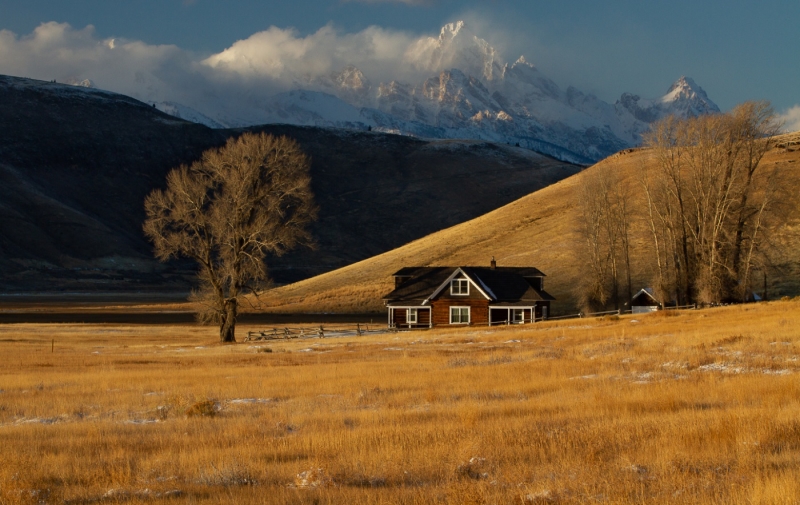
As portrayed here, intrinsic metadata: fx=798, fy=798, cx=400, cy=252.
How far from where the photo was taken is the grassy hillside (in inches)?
3563

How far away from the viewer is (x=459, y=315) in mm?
72938

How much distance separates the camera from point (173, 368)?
33.5 m

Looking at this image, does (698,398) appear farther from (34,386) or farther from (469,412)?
(34,386)

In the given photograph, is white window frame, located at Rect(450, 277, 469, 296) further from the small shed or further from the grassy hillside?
the small shed

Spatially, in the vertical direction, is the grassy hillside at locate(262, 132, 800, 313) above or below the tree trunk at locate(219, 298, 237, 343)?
above

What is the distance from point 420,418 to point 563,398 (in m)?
3.96

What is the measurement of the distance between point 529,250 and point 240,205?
65151mm

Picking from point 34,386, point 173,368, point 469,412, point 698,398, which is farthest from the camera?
point 173,368

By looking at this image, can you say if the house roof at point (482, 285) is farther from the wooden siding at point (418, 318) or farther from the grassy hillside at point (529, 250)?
the grassy hillside at point (529, 250)

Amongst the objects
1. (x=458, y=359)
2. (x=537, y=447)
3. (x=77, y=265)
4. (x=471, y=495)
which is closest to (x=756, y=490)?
(x=471, y=495)

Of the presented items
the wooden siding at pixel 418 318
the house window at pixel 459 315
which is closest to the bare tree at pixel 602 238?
the house window at pixel 459 315

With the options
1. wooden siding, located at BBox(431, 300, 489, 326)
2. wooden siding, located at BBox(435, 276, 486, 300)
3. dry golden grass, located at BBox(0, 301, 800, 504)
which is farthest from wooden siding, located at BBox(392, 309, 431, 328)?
dry golden grass, located at BBox(0, 301, 800, 504)

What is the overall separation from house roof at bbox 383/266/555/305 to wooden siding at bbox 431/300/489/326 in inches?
37.8

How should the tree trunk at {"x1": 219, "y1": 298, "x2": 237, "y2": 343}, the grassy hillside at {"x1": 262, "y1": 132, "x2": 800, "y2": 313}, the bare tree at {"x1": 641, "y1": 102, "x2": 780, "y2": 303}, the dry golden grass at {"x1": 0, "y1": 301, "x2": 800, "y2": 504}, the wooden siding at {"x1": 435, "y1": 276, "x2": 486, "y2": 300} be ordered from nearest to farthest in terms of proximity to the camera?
the dry golden grass at {"x1": 0, "y1": 301, "x2": 800, "y2": 504} → the tree trunk at {"x1": 219, "y1": 298, "x2": 237, "y2": 343} → the bare tree at {"x1": 641, "y1": 102, "x2": 780, "y2": 303} → the wooden siding at {"x1": 435, "y1": 276, "x2": 486, "y2": 300} → the grassy hillside at {"x1": 262, "y1": 132, "x2": 800, "y2": 313}
